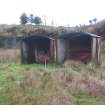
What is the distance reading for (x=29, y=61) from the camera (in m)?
19.4

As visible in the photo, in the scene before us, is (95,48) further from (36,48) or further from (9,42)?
(9,42)

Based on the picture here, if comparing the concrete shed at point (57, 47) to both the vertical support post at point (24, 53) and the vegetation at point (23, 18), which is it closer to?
the vertical support post at point (24, 53)

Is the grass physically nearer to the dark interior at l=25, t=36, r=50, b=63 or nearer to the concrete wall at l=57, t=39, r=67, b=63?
the concrete wall at l=57, t=39, r=67, b=63

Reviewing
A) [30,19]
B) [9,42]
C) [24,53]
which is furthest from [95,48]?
[30,19]

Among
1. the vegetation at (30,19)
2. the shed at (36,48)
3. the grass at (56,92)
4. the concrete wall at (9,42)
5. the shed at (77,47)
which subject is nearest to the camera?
the grass at (56,92)

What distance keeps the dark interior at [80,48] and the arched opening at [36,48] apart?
4.94ft

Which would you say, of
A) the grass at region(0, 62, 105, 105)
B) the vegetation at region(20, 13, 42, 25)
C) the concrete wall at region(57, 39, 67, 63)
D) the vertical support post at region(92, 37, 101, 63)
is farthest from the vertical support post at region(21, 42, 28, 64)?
the vegetation at region(20, 13, 42, 25)

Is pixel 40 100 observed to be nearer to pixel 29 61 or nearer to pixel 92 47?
pixel 92 47

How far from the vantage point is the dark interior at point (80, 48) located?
Answer: 18312mm

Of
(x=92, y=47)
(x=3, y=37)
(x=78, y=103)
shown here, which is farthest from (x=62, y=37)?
(x=78, y=103)

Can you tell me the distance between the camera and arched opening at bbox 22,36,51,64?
19.1 metres

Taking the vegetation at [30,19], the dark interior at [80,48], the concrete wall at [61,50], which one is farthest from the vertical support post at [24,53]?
the vegetation at [30,19]

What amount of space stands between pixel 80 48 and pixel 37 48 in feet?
9.29

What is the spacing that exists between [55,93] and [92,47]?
10.6 metres
